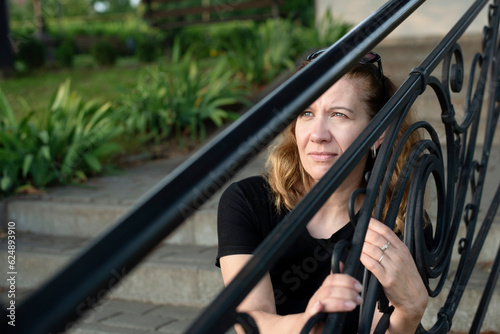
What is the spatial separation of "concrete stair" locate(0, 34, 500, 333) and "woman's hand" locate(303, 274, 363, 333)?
1640 mm

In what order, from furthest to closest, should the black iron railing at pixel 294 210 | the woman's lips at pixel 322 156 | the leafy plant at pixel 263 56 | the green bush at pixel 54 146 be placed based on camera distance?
the leafy plant at pixel 263 56 → the green bush at pixel 54 146 → the woman's lips at pixel 322 156 → the black iron railing at pixel 294 210

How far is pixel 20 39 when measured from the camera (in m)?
12.0

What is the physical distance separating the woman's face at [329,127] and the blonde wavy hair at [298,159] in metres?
0.05

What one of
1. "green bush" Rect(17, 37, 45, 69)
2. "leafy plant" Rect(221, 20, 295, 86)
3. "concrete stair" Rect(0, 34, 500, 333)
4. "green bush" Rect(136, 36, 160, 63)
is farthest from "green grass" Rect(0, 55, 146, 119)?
"concrete stair" Rect(0, 34, 500, 333)

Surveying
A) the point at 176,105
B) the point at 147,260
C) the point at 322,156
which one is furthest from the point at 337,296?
the point at 176,105

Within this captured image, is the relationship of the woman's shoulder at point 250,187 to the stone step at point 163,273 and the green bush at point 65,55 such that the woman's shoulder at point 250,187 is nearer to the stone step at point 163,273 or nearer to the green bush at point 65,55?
the stone step at point 163,273

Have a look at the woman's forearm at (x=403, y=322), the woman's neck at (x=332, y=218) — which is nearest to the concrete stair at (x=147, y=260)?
the woman's neck at (x=332, y=218)

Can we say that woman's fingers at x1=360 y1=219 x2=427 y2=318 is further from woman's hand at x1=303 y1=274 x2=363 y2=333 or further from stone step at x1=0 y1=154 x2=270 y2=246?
stone step at x1=0 y1=154 x2=270 y2=246

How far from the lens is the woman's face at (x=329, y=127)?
1.75 metres

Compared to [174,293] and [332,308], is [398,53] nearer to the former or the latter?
[174,293]

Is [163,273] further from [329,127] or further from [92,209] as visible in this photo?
[329,127]

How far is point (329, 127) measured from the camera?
177 centimetres

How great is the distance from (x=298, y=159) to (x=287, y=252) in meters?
0.33

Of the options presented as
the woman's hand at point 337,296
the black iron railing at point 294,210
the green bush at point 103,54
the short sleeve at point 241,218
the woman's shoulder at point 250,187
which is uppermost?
the black iron railing at point 294,210
